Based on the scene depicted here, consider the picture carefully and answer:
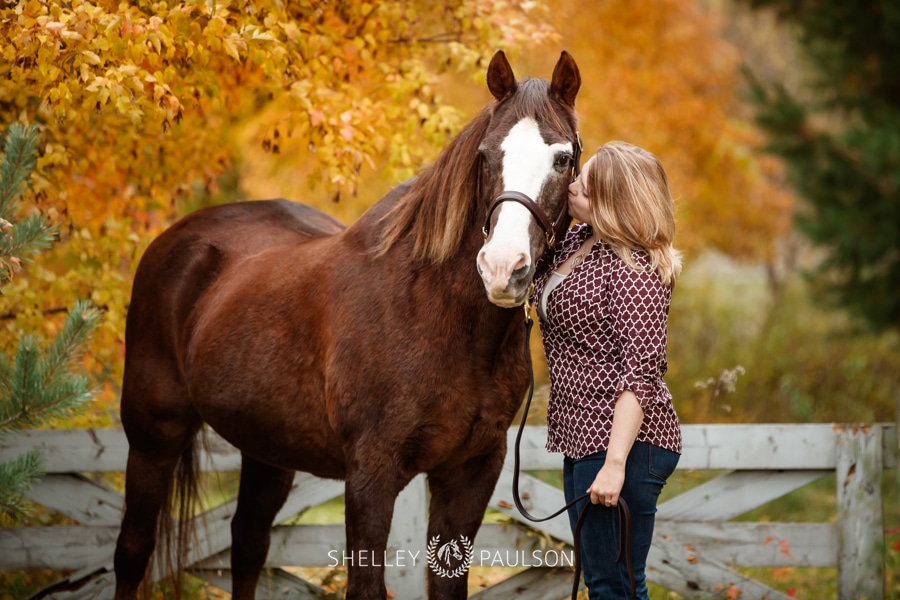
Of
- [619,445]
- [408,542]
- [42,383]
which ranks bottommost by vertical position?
[408,542]

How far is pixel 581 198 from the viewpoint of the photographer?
8.48 feet

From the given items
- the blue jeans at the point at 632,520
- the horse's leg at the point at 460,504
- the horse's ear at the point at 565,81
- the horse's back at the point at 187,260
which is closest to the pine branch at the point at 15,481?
the horse's back at the point at 187,260

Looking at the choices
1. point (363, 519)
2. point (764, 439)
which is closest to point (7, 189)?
point (363, 519)

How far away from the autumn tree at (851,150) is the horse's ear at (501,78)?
→ 5806 millimetres

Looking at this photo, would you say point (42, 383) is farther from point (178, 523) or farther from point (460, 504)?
point (460, 504)

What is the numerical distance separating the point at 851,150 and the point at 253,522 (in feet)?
21.8

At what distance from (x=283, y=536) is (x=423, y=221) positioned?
2090mm

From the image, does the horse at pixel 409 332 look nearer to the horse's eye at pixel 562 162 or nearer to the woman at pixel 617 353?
the horse's eye at pixel 562 162

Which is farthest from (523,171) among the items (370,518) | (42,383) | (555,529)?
(555,529)

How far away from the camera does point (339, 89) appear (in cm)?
446

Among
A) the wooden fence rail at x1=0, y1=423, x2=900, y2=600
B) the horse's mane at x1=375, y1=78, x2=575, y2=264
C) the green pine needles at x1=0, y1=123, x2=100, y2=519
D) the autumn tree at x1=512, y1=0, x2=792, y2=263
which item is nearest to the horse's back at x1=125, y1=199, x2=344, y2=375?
the wooden fence rail at x1=0, y1=423, x2=900, y2=600

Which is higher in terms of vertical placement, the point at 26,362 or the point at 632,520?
the point at 26,362

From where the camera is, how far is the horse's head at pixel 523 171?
2.30 metres

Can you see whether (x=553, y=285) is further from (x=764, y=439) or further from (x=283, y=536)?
(x=283, y=536)
